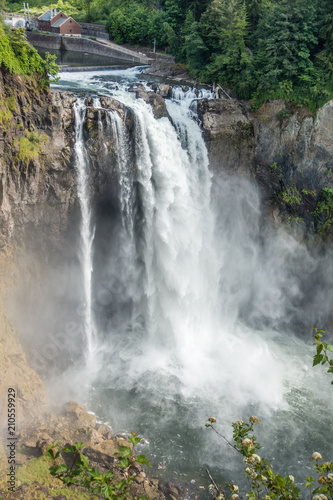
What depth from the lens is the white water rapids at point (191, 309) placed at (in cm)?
1516

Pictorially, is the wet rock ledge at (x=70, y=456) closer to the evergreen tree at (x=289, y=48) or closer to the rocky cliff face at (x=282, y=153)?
the rocky cliff face at (x=282, y=153)

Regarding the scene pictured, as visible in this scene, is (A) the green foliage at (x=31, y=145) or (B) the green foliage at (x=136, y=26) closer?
(A) the green foliage at (x=31, y=145)

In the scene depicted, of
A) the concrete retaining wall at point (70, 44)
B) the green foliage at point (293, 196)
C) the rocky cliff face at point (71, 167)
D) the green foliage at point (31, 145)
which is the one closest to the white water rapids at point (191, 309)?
the rocky cliff face at point (71, 167)

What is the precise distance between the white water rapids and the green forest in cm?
379

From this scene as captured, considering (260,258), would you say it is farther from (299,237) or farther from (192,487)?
(192,487)

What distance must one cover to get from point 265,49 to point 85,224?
1381cm

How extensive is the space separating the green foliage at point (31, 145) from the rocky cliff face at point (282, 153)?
836 centimetres

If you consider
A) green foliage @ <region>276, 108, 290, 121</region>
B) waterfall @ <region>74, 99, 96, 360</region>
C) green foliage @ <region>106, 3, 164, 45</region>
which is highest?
green foliage @ <region>106, 3, 164, 45</region>

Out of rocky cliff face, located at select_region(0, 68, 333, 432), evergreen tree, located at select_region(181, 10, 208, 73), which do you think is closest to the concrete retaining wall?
evergreen tree, located at select_region(181, 10, 208, 73)

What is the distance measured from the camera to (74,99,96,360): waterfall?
55.6 ft

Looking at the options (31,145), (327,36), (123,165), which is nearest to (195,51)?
(327,36)

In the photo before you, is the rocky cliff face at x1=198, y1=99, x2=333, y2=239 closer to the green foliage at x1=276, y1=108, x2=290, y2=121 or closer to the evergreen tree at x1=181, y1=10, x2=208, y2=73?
the green foliage at x1=276, y1=108, x2=290, y2=121

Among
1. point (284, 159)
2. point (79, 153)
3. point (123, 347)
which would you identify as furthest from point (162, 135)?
point (123, 347)

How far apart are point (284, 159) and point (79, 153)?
11123mm
